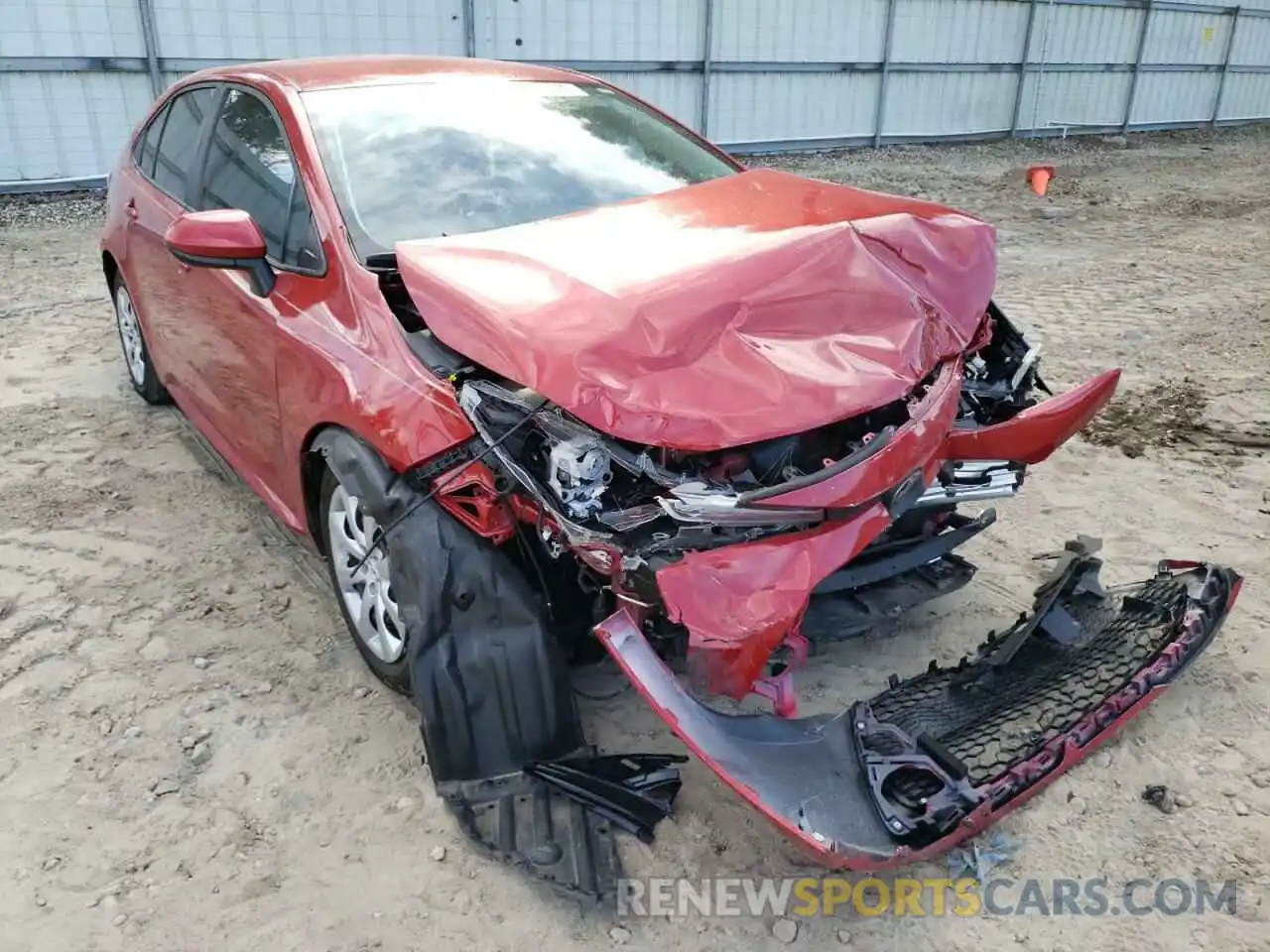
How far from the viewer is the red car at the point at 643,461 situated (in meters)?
Answer: 2.20

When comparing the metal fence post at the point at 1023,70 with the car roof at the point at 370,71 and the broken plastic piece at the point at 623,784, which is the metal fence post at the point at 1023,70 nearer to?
the car roof at the point at 370,71

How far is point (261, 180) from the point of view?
3266 millimetres

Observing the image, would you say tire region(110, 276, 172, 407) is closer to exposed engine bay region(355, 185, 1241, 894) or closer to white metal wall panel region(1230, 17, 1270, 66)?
exposed engine bay region(355, 185, 1241, 894)

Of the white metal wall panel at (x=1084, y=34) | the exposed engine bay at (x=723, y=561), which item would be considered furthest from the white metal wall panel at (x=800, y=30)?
the exposed engine bay at (x=723, y=561)

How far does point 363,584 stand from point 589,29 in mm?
10799

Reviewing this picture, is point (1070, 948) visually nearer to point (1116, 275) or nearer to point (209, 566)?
point (209, 566)

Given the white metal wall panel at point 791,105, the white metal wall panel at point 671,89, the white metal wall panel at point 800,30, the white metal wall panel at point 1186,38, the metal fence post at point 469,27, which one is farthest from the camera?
the white metal wall panel at point 1186,38

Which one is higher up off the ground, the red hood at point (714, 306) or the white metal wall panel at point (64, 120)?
the red hood at point (714, 306)

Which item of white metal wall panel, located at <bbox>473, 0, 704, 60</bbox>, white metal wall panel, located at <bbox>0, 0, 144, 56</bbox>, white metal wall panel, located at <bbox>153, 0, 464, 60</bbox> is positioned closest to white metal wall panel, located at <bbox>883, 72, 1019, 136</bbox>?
white metal wall panel, located at <bbox>473, 0, 704, 60</bbox>

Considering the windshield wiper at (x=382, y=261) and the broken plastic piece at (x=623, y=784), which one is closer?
the broken plastic piece at (x=623, y=784)

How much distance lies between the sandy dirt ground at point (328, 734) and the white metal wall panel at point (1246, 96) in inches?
745

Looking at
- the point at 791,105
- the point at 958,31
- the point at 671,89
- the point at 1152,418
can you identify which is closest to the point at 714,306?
the point at 1152,418

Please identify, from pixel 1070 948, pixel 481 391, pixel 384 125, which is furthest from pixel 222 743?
pixel 1070 948

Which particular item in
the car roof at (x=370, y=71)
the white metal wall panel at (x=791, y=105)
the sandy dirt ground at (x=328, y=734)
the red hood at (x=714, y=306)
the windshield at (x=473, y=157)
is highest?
the car roof at (x=370, y=71)
